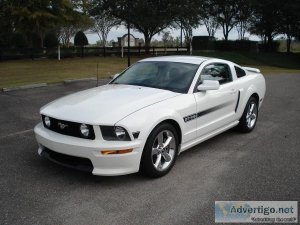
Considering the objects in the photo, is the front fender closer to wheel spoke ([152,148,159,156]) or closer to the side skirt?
wheel spoke ([152,148,159,156])

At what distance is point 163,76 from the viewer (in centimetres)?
569

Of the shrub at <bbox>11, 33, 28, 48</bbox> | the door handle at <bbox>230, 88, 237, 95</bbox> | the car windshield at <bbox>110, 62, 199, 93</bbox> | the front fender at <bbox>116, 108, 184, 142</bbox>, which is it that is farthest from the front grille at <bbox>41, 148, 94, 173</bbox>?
the shrub at <bbox>11, 33, 28, 48</bbox>

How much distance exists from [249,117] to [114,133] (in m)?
3.46

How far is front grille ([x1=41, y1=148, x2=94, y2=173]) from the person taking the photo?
14.2ft

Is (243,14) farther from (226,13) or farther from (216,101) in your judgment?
(216,101)

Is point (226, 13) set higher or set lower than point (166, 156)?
higher

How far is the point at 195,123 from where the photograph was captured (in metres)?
5.28

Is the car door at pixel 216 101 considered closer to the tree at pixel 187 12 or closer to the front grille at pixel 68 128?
the front grille at pixel 68 128

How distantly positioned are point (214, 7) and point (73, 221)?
1901 inches

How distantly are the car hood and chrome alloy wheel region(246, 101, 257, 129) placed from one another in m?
2.29

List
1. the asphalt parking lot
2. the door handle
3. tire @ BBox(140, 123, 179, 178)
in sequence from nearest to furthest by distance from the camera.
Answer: the asphalt parking lot → tire @ BBox(140, 123, 179, 178) → the door handle

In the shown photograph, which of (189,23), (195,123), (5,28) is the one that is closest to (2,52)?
(5,28)

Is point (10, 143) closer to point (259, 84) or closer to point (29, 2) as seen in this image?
point (259, 84)

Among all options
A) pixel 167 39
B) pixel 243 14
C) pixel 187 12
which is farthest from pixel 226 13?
pixel 167 39
